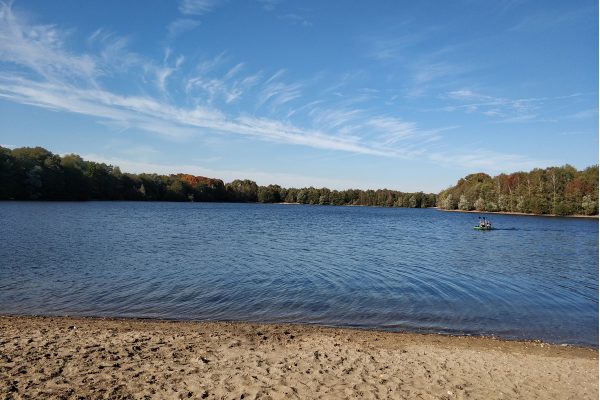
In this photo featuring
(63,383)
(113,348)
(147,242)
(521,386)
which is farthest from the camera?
(147,242)

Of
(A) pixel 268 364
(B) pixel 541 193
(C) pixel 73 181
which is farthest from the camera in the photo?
(B) pixel 541 193

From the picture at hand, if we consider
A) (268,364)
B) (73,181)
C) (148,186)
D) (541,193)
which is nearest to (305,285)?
(268,364)

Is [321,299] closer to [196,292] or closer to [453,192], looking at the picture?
[196,292]

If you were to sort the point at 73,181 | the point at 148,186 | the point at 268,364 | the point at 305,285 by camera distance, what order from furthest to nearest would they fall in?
the point at 148,186
the point at 73,181
the point at 305,285
the point at 268,364

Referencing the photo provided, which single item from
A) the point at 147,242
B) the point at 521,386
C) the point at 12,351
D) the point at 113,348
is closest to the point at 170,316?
the point at 113,348

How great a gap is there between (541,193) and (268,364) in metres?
136

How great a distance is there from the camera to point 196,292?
18.7 metres

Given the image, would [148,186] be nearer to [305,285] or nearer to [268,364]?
[305,285]

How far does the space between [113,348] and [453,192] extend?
560 ft

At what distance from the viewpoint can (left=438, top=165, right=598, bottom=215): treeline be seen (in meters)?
114

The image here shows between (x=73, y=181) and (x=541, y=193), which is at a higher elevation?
(x=73, y=181)

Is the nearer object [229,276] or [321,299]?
[321,299]

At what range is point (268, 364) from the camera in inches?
392

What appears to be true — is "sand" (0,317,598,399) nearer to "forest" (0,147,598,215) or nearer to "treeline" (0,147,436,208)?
"treeline" (0,147,436,208)
